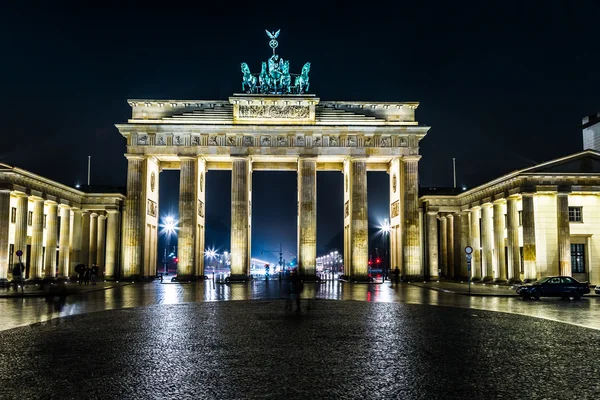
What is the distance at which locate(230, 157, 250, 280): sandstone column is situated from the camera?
2114 inches

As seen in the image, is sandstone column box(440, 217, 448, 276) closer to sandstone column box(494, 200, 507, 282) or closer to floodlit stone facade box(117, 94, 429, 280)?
floodlit stone facade box(117, 94, 429, 280)

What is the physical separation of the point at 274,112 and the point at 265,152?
4369 mm

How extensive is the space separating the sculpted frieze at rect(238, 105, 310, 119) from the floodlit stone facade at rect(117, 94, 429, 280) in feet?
0.34

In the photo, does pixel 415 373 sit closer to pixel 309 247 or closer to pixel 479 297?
pixel 479 297

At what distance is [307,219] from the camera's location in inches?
2135

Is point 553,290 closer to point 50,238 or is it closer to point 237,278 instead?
point 237,278

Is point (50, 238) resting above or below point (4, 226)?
below

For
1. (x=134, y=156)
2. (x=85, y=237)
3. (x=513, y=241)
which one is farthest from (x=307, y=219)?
(x=85, y=237)

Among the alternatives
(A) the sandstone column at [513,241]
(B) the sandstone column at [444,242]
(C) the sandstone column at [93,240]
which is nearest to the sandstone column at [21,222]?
(C) the sandstone column at [93,240]

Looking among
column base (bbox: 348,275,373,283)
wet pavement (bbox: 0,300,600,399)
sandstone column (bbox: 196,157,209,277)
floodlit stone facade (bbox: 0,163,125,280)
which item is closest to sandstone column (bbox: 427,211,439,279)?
column base (bbox: 348,275,373,283)

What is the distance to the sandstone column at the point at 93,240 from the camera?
5576cm

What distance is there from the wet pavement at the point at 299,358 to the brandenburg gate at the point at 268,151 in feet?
118

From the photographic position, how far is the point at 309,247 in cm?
5397

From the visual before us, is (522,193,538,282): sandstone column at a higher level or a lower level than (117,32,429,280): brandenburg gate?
lower
